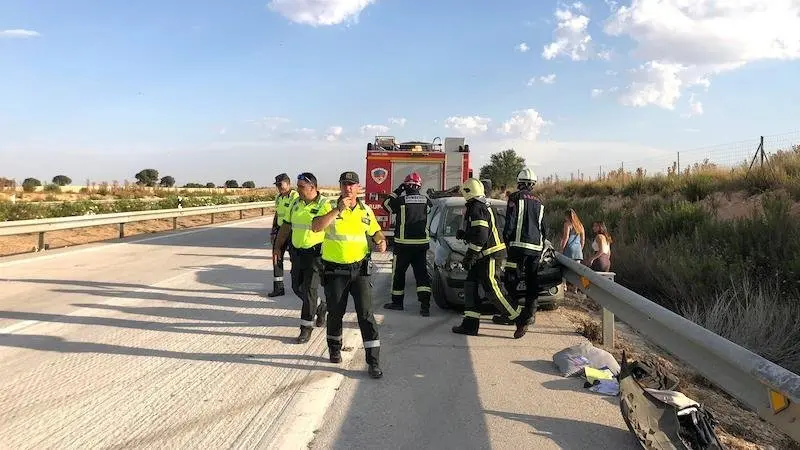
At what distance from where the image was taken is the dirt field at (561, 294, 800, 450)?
412 cm

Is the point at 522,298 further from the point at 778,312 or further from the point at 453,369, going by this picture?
the point at 778,312

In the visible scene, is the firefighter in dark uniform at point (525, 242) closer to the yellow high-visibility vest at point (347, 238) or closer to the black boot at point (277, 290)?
the yellow high-visibility vest at point (347, 238)

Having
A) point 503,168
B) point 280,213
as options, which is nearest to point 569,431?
point 280,213

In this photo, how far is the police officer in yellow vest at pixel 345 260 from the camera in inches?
206

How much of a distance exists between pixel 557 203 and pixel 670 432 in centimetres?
1856

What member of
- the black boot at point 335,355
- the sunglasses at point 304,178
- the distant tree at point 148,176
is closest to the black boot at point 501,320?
the black boot at point 335,355

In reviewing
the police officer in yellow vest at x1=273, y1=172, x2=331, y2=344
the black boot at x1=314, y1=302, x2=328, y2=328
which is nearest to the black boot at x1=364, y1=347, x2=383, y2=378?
the police officer in yellow vest at x1=273, y1=172, x2=331, y2=344

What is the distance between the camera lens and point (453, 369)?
17.4 ft

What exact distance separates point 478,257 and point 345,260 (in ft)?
6.50

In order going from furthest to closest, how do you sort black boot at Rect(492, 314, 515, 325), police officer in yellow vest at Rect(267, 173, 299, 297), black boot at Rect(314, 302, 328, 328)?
police officer in yellow vest at Rect(267, 173, 299, 297), black boot at Rect(492, 314, 515, 325), black boot at Rect(314, 302, 328, 328)

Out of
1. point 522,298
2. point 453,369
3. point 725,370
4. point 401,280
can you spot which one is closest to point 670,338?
point 725,370

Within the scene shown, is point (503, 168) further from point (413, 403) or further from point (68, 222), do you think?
point (413, 403)

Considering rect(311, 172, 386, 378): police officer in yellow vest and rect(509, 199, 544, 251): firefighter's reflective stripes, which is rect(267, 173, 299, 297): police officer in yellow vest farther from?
rect(509, 199, 544, 251): firefighter's reflective stripes

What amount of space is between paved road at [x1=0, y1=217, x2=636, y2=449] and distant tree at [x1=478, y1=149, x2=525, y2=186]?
40399mm
